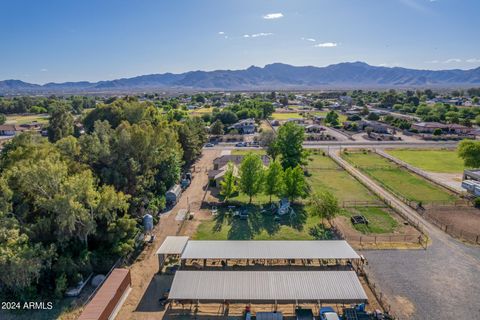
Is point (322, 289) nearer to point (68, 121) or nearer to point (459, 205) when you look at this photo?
point (459, 205)

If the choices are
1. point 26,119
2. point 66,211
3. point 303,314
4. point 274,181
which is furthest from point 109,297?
point 26,119

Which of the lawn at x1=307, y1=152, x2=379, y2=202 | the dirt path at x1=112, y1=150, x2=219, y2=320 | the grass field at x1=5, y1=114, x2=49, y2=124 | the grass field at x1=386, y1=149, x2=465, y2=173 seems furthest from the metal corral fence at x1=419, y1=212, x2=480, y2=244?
the grass field at x1=5, y1=114, x2=49, y2=124

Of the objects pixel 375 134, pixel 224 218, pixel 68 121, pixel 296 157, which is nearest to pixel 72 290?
pixel 224 218

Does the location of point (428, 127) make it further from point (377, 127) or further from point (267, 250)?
point (267, 250)

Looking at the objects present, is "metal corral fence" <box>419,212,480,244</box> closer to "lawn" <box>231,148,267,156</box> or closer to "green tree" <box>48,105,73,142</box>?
"lawn" <box>231,148,267,156</box>

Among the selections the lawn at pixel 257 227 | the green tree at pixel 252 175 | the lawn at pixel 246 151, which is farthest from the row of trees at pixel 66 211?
the lawn at pixel 246 151

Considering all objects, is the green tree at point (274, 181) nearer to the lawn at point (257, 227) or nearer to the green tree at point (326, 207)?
the lawn at point (257, 227)
